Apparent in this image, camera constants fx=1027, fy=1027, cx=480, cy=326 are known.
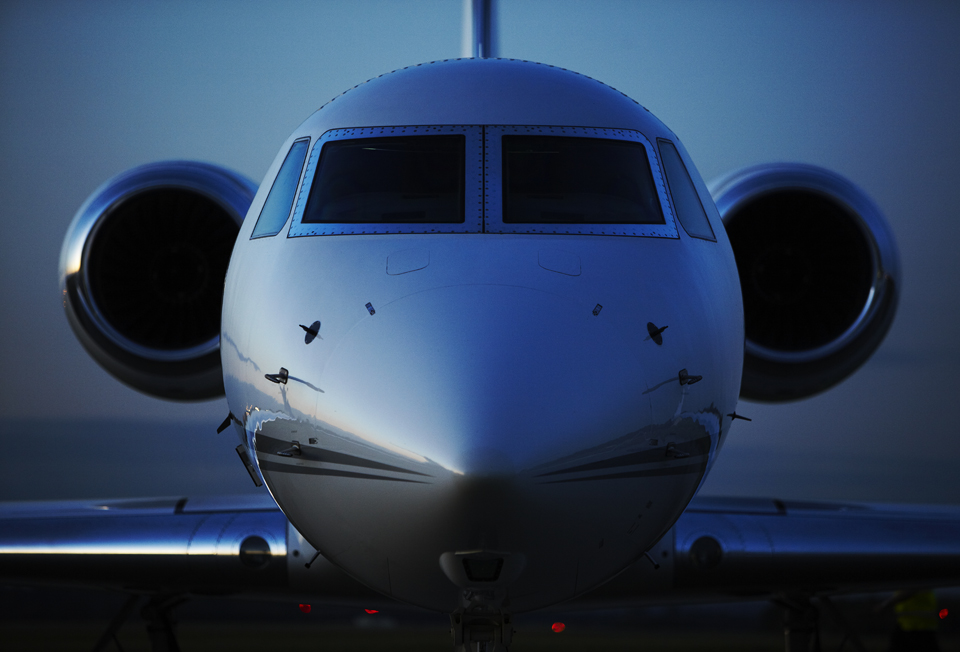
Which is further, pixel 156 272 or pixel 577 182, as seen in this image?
pixel 156 272

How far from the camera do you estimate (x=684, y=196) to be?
546cm

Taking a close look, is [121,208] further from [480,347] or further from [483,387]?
[483,387]

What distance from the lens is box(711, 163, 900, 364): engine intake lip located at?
26.6ft

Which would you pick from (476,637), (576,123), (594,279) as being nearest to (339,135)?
(576,123)

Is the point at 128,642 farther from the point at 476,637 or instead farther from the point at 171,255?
the point at 476,637

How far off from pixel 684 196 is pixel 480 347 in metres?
2.25

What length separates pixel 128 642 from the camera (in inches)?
1305

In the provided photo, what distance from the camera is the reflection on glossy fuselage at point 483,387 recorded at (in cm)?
349

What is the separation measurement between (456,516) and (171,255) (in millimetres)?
5505

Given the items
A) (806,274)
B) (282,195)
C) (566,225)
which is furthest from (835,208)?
(282,195)

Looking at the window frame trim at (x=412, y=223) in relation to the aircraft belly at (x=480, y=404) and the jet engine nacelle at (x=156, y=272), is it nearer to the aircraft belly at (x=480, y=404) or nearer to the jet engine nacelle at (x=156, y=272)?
the aircraft belly at (x=480, y=404)

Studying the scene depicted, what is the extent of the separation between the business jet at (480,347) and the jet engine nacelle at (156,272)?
0.07 feet

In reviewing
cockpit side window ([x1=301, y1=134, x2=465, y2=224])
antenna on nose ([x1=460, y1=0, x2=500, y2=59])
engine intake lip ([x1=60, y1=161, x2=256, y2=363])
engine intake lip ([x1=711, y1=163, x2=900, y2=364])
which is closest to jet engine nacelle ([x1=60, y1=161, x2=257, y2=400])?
engine intake lip ([x1=60, y1=161, x2=256, y2=363])

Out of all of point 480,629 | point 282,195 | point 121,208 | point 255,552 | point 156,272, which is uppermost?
point 121,208
